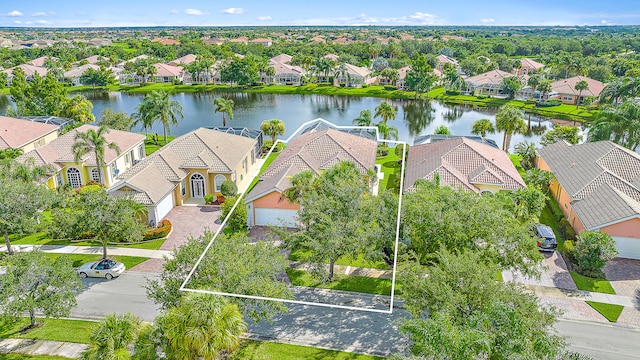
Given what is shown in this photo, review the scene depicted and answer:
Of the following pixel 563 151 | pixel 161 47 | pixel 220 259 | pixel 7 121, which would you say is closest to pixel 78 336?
pixel 220 259

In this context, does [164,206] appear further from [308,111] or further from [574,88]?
[574,88]

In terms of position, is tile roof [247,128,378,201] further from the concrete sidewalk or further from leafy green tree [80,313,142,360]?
leafy green tree [80,313,142,360]

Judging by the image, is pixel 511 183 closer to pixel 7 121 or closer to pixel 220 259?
pixel 220 259

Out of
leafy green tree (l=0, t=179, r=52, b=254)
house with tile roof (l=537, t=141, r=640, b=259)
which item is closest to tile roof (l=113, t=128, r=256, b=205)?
leafy green tree (l=0, t=179, r=52, b=254)

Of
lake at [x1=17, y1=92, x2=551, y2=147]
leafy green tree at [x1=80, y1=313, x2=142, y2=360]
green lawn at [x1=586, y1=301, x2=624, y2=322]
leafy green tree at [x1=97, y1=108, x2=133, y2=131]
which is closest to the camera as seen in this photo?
leafy green tree at [x1=80, y1=313, x2=142, y2=360]

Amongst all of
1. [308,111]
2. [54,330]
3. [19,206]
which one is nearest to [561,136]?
[308,111]

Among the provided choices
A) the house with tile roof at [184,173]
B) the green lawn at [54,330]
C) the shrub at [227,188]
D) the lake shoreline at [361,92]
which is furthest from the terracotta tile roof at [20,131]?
the lake shoreline at [361,92]
